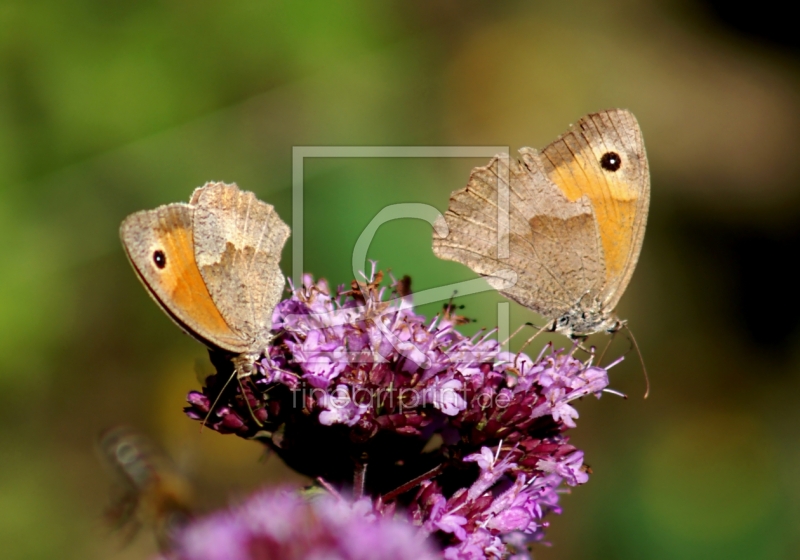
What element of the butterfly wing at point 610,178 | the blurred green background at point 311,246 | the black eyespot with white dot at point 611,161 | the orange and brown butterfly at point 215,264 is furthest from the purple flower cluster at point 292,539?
the blurred green background at point 311,246

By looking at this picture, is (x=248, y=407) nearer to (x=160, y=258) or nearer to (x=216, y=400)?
(x=216, y=400)

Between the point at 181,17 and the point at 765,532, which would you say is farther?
the point at 181,17

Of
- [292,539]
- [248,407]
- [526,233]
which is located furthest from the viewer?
[526,233]

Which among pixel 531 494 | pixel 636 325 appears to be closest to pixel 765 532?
pixel 636 325

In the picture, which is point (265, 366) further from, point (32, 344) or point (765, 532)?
point (765, 532)

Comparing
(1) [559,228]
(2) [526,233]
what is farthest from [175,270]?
(1) [559,228]

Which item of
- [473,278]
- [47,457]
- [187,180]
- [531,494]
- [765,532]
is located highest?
[187,180]
